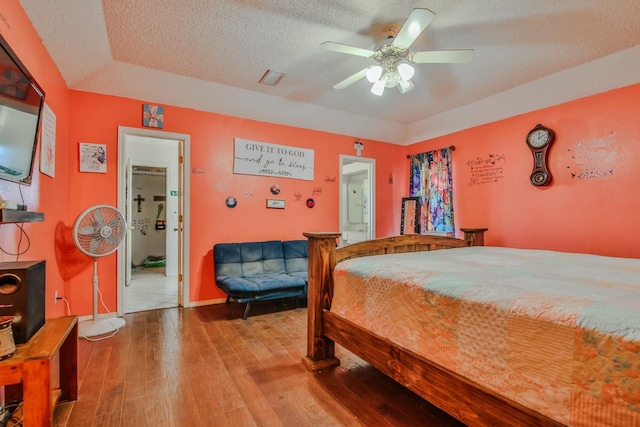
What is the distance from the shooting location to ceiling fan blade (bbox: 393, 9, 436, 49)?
179 centimetres

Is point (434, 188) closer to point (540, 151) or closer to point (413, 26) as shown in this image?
point (540, 151)

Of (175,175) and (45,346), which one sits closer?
(45,346)

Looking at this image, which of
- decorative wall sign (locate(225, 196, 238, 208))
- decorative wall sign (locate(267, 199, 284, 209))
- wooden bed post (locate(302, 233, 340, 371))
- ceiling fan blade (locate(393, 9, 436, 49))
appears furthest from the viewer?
decorative wall sign (locate(267, 199, 284, 209))

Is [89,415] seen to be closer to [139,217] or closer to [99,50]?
[99,50]

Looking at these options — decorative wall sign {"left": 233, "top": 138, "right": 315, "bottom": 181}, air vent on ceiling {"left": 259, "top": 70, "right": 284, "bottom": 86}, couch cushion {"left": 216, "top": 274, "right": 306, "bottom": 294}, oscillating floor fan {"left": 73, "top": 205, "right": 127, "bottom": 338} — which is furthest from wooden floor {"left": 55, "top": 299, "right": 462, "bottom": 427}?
air vent on ceiling {"left": 259, "top": 70, "right": 284, "bottom": 86}

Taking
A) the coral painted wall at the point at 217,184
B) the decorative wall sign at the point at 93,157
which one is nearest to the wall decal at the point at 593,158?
the coral painted wall at the point at 217,184

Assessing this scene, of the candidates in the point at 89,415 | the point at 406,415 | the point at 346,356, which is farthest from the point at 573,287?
the point at 89,415

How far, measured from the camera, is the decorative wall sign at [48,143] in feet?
7.00

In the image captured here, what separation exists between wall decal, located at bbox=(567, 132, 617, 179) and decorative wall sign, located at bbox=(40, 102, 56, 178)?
4549 mm

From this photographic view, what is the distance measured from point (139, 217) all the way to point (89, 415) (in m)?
5.77

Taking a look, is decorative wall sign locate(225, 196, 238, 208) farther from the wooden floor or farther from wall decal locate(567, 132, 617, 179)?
wall decal locate(567, 132, 617, 179)

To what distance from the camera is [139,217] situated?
655cm

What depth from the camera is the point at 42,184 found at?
2.15 m

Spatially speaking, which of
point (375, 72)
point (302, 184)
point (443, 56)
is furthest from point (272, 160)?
point (443, 56)
